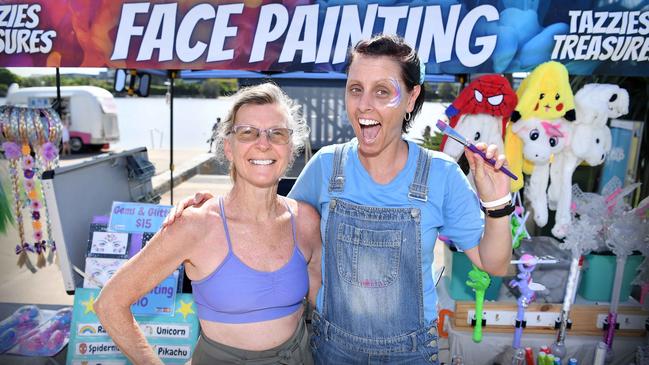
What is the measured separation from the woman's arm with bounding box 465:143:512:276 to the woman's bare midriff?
78cm

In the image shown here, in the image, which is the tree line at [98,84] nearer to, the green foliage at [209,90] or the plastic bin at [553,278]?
the green foliage at [209,90]

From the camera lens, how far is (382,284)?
1518 millimetres

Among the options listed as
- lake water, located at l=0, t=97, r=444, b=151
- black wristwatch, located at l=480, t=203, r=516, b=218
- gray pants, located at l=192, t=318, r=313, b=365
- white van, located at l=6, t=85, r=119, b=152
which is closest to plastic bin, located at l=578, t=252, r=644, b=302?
black wristwatch, located at l=480, t=203, r=516, b=218

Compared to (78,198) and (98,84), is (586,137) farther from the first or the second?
(98,84)

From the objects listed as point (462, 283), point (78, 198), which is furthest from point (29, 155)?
point (462, 283)

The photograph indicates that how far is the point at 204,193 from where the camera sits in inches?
65.5

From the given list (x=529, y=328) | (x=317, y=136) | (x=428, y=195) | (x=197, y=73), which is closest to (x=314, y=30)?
(x=428, y=195)

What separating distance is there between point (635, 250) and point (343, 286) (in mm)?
2392

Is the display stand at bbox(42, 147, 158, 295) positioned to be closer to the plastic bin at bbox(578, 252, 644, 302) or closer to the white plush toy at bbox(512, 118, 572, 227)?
the white plush toy at bbox(512, 118, 572, 227)

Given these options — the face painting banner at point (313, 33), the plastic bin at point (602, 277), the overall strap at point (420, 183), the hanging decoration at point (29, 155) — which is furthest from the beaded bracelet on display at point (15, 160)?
the plastic bin at point (602, 277)

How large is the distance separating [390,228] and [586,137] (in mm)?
1949

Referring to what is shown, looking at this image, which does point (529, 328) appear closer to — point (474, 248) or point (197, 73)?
point (474, 248)

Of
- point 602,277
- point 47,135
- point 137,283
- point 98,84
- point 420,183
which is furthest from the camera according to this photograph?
point 98,84

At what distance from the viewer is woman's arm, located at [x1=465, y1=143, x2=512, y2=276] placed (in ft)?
4.64
